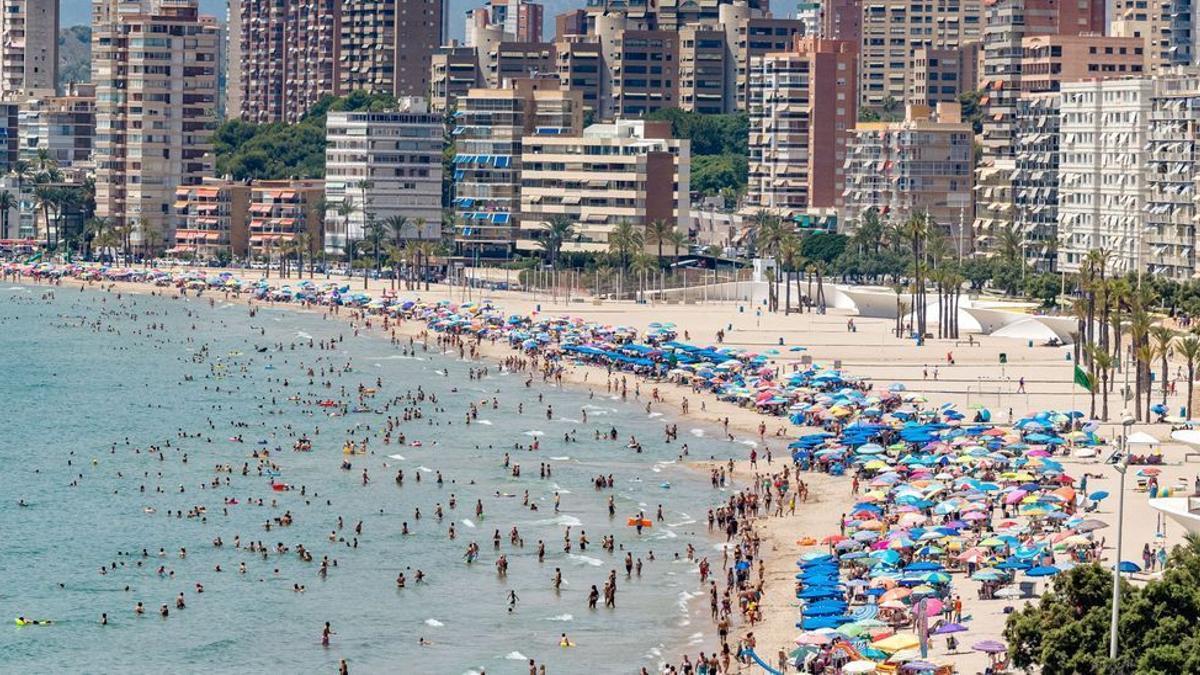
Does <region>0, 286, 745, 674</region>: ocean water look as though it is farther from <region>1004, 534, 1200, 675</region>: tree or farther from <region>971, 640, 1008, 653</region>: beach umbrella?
<region>1004, 534, 1200, 675</region>: tree

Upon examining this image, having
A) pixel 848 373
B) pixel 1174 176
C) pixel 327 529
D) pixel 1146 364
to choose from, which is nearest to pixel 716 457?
pixel 1146 364

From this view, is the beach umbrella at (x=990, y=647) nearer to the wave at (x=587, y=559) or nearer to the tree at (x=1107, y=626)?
the tree at (x=1107, y=626)

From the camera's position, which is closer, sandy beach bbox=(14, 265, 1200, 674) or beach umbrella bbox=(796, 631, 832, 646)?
beach umbrella bbox=(796, 631, 832, 646)

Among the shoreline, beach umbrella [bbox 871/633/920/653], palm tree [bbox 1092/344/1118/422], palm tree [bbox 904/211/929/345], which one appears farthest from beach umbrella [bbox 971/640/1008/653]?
palm tree [bbox 904/211/929/345]

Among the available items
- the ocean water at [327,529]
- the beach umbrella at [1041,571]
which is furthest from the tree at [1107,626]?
the ocean water at [327,529]

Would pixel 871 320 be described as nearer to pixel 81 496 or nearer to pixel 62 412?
pixel 62 412
